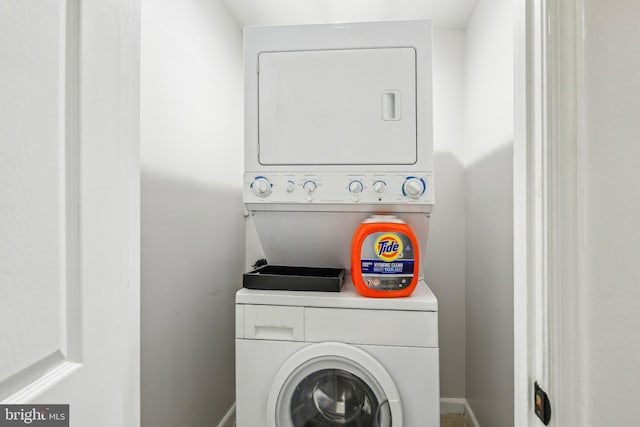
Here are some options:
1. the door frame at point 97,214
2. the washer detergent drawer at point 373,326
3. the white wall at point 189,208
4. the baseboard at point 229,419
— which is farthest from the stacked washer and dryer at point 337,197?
the door frame at point 97,214

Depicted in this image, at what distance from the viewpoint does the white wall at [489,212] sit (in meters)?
1.76

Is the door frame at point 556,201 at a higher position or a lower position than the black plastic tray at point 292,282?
higher

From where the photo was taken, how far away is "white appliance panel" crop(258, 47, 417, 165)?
1723 mm

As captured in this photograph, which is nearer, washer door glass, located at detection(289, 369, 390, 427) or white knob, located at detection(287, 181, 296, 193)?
washer door glass, located at detection(289, 369, 390, 427)

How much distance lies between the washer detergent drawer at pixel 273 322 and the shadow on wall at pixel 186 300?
378 mm

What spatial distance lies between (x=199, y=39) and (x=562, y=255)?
1.99m

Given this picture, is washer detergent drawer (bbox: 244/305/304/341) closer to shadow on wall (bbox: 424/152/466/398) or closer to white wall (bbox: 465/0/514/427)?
white wall (bbox: 465/0/514/427)

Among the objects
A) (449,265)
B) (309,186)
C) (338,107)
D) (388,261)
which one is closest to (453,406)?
(449,265)

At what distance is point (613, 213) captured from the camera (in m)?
0.74

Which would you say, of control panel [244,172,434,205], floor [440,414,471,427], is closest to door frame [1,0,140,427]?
control panel [244,172,434,205]

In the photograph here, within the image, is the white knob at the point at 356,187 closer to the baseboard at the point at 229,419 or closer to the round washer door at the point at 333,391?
the round washer door at the point at 333,391

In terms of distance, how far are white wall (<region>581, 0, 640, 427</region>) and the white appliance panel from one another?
999 mm

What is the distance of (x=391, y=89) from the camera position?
1.72 metres

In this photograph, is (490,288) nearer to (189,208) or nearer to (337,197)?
(337,197)
